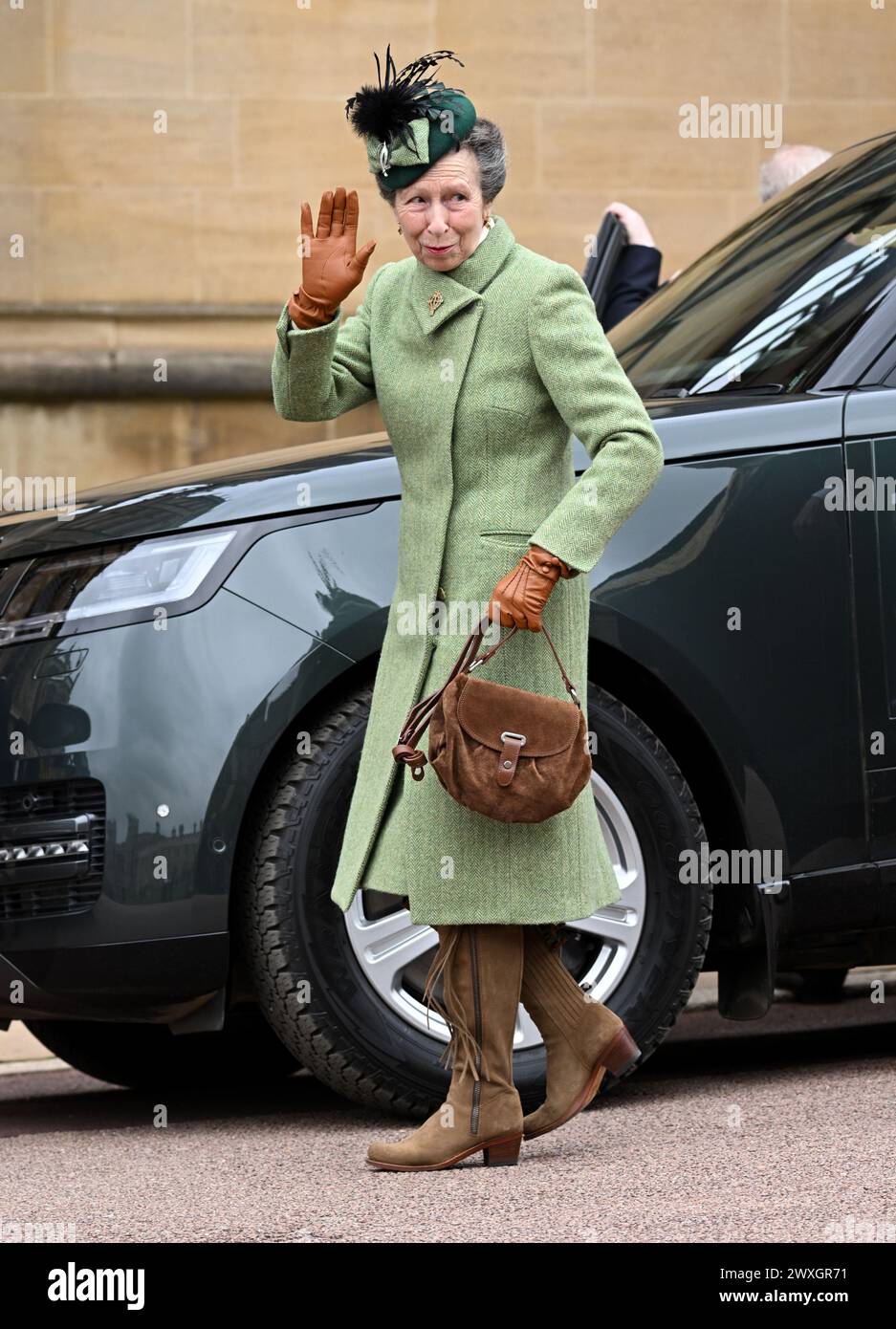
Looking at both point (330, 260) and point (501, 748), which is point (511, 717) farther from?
point (330, 260)

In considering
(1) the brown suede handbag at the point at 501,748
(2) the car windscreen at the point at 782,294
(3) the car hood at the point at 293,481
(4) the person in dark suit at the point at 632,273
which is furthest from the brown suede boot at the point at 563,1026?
(4) the person in dark suit at the point at 632,273

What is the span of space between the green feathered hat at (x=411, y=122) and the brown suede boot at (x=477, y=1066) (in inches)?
50.0

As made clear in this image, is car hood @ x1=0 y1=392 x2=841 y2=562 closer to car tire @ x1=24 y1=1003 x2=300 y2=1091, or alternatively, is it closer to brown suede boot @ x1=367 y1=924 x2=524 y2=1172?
brown suede boot @ x1=367 y1=924 x2=524 y2=1172

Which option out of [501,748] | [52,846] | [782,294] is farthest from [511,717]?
[782,294]

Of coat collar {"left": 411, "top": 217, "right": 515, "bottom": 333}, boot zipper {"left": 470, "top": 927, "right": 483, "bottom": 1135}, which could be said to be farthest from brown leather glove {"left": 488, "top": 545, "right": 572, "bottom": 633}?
boot zipper {"left": 470, "top": 927, "right": 483, "bottom": 1135}

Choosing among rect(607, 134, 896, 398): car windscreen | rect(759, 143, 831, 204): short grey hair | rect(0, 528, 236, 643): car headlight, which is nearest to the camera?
rect(0, 528, 236, 643): car headlight

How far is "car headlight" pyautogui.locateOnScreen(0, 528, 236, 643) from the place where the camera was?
387 centimetres

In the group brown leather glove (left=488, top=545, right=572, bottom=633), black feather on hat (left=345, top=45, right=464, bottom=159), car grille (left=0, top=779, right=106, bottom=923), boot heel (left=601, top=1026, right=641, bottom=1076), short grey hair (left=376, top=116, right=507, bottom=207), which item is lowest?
boot heel (left=601, top=1026, right=641, bottom=1076)

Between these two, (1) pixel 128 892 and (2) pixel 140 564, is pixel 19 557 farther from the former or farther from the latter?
(1) pixel 128 892

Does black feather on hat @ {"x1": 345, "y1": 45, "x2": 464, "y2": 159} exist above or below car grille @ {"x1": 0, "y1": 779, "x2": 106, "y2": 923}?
above

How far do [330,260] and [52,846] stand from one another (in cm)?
115

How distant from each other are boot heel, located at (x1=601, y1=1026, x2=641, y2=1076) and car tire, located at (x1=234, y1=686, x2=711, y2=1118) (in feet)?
0.82

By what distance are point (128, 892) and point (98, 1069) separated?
1165 millimetres

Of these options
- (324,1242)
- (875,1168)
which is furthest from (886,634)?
(324,1242)
